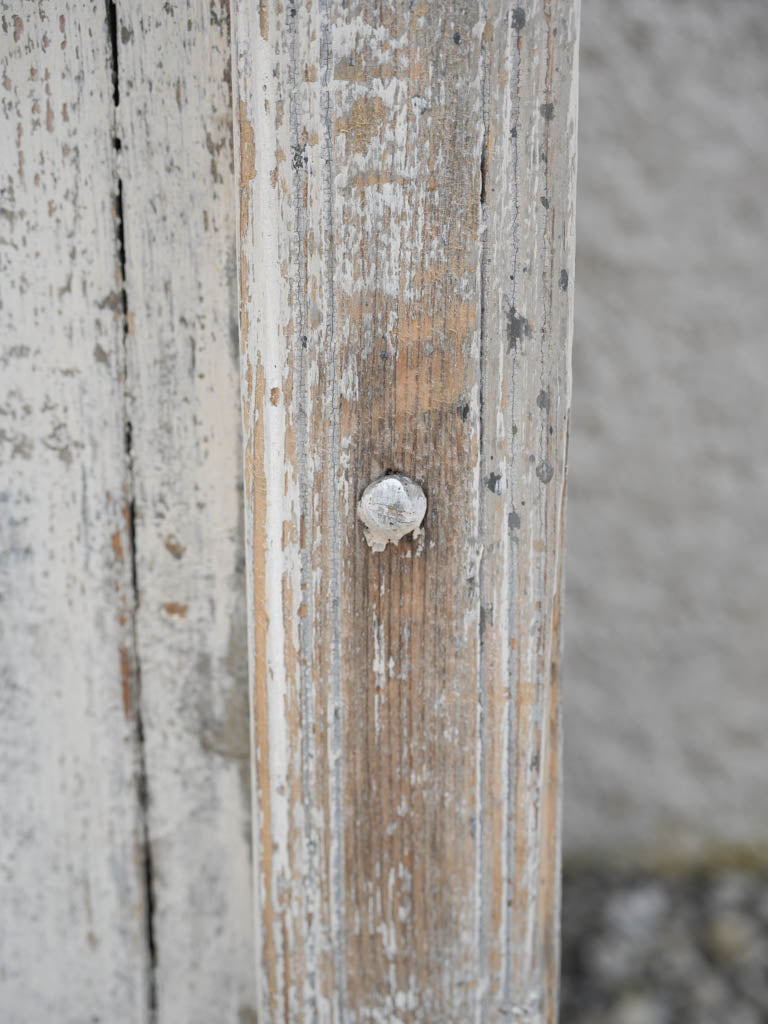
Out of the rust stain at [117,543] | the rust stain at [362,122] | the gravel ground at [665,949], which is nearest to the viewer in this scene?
the rust stain at [362,122]

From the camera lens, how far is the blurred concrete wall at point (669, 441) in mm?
1214

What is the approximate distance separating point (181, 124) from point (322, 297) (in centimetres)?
17

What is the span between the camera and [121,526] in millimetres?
561

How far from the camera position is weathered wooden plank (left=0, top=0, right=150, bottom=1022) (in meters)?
0.52

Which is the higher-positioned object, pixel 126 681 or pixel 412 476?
pixel 412 476

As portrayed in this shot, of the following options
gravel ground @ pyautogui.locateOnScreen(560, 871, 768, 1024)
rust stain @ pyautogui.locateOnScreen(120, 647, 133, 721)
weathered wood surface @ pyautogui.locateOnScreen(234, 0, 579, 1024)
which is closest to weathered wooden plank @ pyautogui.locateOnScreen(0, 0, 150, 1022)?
rust stain @ pyautogui.locateOnScreen(120, 647, 133, 721)

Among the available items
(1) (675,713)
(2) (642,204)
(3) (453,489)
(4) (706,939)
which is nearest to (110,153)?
(3) (453,489)

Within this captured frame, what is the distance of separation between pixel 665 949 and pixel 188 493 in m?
1.17

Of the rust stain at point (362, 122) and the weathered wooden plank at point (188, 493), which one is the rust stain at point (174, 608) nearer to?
the weathered wooden plank at point (188, 493)

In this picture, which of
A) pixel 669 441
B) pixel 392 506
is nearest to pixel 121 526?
pixel 392 506

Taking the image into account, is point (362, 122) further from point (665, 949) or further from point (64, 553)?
point (665, 949)

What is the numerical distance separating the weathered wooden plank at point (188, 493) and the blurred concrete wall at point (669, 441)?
2.81 ft

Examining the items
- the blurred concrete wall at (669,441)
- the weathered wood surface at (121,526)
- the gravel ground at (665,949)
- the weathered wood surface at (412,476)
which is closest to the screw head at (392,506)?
the weathered wood surface at (412,476)

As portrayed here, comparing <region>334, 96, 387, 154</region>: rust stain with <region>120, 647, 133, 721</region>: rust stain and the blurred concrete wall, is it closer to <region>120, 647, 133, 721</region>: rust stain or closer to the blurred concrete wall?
<region>120, 647, 133, 721</region>: rust stain
